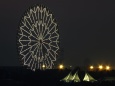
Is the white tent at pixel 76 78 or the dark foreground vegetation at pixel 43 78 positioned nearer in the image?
the white tent at pixel 76 78

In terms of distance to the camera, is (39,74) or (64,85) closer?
(64,85)

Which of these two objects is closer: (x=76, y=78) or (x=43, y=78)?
(x=76, y=78)

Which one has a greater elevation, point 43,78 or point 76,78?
point 43,78

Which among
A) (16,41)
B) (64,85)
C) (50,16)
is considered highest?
(50,16)

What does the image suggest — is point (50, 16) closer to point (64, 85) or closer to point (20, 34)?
point (20, 34)

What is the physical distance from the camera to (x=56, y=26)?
101m

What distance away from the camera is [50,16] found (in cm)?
10094

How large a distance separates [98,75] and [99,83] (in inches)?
896

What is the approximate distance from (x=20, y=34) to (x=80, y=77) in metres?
15.0

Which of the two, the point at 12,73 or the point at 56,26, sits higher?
the point at 56,26

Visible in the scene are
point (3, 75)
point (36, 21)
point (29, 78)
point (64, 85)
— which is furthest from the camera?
point (3, 75)

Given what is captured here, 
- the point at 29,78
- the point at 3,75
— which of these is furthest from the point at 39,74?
the point at 3,75

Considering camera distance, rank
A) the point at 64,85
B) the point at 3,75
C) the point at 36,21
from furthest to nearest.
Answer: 1. the point at 3,75
2. the point at 36,21
3. the point at 64,85

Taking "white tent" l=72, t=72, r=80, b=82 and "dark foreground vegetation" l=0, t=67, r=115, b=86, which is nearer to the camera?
"white tent" l=72, t=72, r=80, b=82
